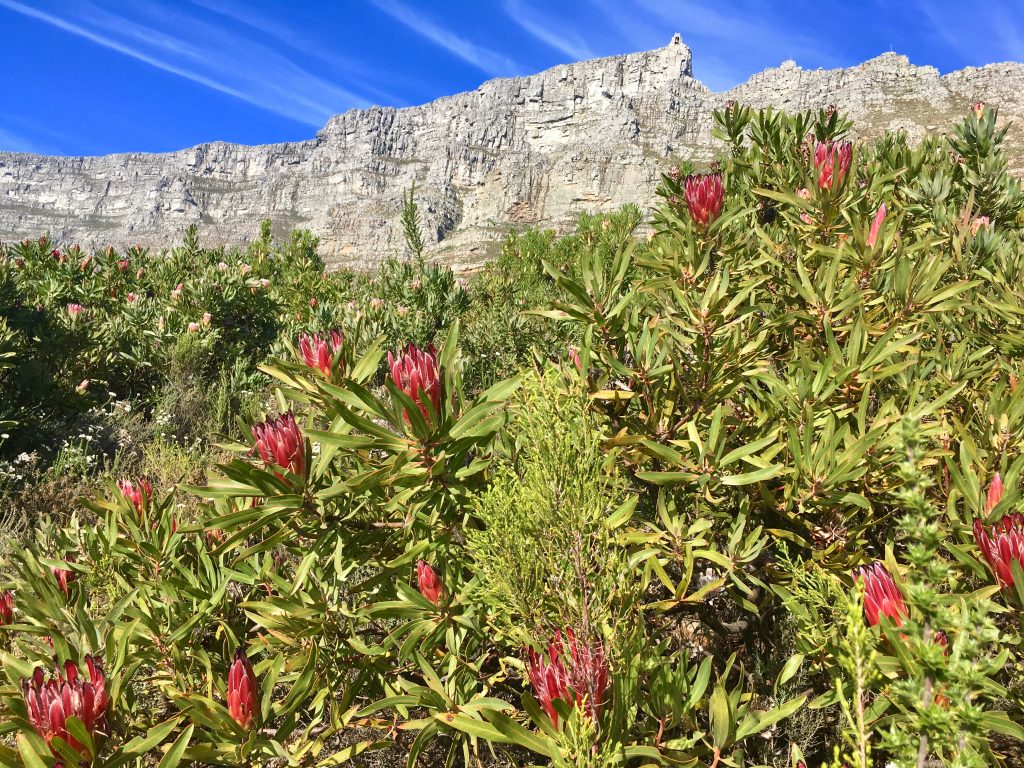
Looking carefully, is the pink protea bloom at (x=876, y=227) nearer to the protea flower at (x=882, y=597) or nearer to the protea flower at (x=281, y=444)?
the protea flower at (x=882, y=597)

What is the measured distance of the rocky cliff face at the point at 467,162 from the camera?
80.3 meters

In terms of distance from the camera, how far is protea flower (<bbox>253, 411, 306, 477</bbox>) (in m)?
1.52

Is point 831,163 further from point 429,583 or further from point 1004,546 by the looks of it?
point 429,583

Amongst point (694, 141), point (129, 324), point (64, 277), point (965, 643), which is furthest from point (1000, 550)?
point (694, 141)

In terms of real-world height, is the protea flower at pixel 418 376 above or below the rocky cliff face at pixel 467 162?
below

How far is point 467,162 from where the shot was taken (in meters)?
112

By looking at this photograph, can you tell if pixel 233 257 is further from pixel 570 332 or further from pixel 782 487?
pixel 782 487

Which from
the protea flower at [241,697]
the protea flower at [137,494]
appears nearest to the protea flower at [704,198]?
the protea flower at [241,697]

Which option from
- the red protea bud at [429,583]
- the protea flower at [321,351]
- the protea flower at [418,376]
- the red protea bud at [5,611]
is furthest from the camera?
the red protea bud at [5,611]

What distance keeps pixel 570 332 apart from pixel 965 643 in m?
3.59

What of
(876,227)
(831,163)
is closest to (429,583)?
(876,227)

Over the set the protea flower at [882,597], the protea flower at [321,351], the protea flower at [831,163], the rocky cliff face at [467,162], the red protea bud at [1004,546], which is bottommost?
the protea flower at [882,597]

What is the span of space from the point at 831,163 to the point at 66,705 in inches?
117

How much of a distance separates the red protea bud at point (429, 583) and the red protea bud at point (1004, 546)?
133 centimetres
